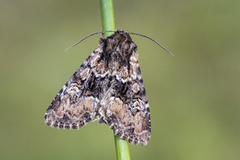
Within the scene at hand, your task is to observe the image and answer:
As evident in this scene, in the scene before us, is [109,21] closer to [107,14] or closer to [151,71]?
[107,14]

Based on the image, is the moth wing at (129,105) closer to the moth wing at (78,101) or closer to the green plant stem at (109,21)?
the moth wing at (78,101)

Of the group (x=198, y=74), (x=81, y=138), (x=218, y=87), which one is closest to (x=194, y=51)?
(x=198, y=74)

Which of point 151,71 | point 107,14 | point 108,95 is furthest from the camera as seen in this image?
point 151,71

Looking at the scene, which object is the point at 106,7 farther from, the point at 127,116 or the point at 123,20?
the point at 123,20

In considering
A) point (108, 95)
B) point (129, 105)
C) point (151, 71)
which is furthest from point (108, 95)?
point (151, 71)

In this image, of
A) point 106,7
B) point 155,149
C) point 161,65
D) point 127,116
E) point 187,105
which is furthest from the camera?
point 161,65

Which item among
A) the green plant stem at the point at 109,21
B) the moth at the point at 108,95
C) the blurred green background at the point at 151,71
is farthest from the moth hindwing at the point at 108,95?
the blurred green background at the point at 151,71

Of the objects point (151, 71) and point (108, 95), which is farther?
point (151, 71)
